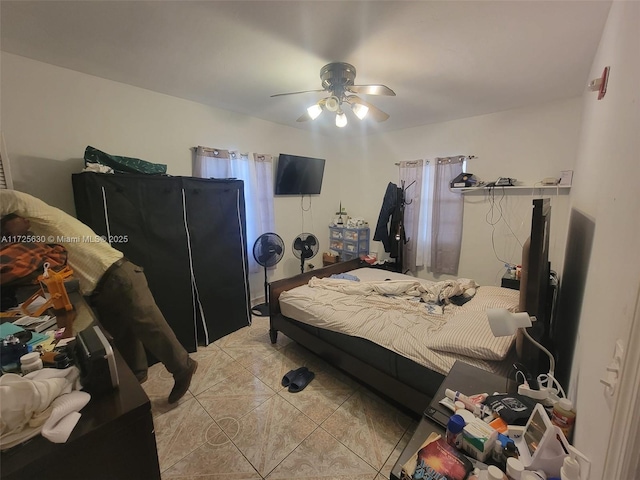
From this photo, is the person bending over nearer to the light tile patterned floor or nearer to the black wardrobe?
the light tile patterned floor

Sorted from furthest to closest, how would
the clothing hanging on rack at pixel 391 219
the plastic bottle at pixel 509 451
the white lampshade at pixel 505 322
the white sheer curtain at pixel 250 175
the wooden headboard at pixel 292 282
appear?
the clothing hanging on rack at pixel 391 219 < the white sheer curtain at pixel 250 175 < the wooden headboard at pixel 292 282 < the white lampshade at pixel 505 322 < the plastic bottle at pixel 509 451

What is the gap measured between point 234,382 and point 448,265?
117 inches

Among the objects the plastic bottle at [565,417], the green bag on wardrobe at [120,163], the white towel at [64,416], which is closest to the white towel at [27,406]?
the white towel at [64,416]

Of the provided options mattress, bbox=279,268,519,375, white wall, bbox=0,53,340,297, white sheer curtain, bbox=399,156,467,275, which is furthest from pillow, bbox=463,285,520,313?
white wall, bbox=0,53,340,297

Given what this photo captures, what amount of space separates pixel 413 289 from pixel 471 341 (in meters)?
1.01

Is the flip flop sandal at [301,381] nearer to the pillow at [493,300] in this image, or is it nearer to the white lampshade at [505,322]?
the pillow at [493,300]

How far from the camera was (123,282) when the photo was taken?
1639 mm

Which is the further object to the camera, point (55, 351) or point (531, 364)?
point (531, 364)

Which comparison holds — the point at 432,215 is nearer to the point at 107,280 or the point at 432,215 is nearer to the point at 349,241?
the point at 349,241

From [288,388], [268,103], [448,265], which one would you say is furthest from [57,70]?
[448,265]

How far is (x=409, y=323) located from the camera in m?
1.85

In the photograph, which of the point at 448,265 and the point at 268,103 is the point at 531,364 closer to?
the point at 448,265

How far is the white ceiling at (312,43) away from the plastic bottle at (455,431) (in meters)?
1.90

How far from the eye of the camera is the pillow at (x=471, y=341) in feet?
4.46
